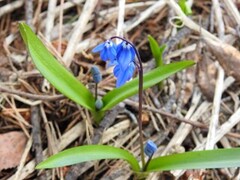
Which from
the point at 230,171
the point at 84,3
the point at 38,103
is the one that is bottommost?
the point at 230,171

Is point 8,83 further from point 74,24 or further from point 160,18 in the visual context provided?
point 160,18

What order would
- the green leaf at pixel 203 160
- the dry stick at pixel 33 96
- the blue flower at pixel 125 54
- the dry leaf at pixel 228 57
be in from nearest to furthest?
1. the blue flower at pixel 125 54
2. the green leaf at pixel 203 160
3. the dry stick at pixel 33 96
4. the dry leaf at pixel 228 57

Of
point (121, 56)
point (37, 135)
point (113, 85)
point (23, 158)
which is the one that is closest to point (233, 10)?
point (113, 85)

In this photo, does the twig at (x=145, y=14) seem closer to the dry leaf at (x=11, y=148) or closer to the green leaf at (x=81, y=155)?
the dry leaf at (x=11, y=148)

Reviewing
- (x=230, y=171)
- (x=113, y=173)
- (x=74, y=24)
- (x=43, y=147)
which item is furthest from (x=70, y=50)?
(x=230, y=171)

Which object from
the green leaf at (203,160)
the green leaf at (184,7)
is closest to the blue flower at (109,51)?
the green leaf at (203,160)

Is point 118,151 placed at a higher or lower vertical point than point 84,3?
lower
